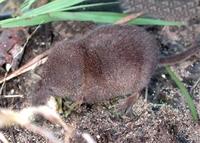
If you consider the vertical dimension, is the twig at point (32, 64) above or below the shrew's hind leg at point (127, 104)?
above

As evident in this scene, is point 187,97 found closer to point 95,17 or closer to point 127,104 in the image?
point 127,104

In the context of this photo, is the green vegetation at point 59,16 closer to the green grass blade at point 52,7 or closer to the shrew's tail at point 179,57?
the green grass blade at point 52,7

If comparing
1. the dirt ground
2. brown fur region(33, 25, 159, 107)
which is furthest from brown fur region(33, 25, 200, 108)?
the dirt ground

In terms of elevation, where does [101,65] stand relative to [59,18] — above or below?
below

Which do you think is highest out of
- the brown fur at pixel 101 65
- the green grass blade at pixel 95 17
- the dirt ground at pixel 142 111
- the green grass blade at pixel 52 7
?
the green grass blade at pixel 52 7

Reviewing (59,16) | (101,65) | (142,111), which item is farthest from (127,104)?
(59,16)

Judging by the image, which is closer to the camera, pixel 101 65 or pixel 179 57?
pixel 101 65

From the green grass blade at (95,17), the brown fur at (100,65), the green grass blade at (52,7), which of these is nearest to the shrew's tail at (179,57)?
the brown fur at (100,65)

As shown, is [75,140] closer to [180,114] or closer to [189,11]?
[180,114]

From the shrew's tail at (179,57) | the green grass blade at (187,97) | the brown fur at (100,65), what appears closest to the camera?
the brown fur at (100,65)
